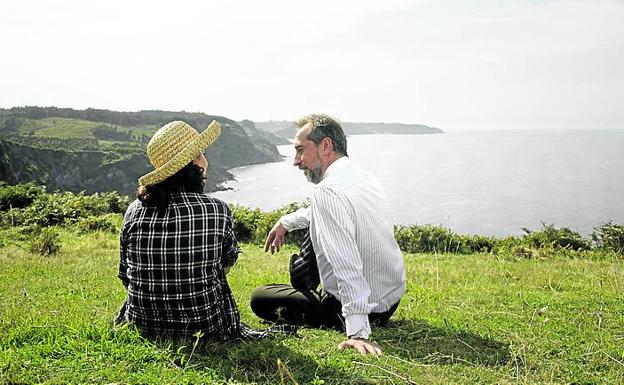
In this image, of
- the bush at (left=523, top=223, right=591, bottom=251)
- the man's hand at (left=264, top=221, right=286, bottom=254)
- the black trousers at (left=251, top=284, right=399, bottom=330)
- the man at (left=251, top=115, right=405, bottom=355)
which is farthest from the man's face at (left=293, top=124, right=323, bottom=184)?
the bush at (left=523, top=223, right=591, bottom=251)

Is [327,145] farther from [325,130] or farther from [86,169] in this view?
[86,169]

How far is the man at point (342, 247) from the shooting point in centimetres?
410

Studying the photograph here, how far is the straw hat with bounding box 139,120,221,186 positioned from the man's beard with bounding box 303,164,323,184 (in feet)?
3.21

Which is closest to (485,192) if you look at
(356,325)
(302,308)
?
(302,308)

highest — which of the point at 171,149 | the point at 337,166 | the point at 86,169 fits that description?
the point at 171,149

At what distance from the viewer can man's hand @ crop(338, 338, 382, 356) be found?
3895 mm

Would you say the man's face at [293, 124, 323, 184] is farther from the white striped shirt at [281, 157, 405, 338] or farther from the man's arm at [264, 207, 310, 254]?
the man's arm at [264, 207, 310, 254]

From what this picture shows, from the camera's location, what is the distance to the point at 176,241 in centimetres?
388

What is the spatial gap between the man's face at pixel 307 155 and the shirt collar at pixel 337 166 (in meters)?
0.10

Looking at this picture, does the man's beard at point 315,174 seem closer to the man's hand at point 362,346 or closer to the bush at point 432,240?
the man's hand at point 362,346

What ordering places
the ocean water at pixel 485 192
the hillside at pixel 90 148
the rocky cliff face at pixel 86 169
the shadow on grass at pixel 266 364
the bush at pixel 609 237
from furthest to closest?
Result: the hillside at pixel 90 148 → the rocky cliff face at pixel 86 169 → the ocean water at pixel 485 192 → the bush at pixel 609 237 → the shadow on grass at pixel 266 364

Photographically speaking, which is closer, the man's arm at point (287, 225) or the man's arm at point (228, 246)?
the man's arm at point (228, 246)

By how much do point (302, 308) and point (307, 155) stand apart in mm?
1320

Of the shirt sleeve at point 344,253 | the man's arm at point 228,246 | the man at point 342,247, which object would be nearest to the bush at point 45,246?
the man at point 342,247
